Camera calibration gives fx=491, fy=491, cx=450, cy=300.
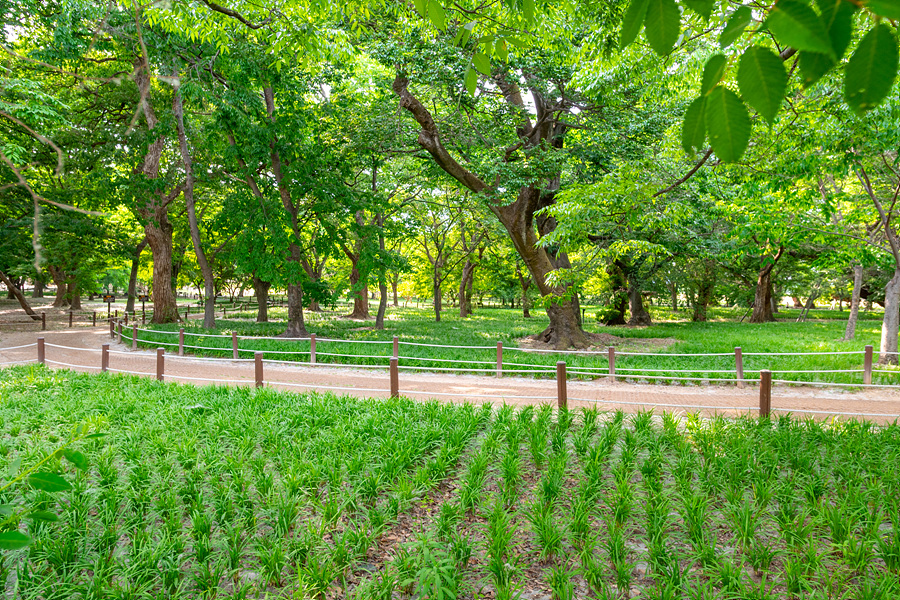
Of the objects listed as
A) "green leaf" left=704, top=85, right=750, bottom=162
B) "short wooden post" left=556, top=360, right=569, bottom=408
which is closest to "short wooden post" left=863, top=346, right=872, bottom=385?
"short wooden post" left=556, top=360, right=569, bottom=408

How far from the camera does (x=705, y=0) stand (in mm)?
1214

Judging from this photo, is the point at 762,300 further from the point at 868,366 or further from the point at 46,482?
the point at 46,482

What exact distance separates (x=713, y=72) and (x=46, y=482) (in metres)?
2.01

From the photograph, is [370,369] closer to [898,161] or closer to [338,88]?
[338,88]

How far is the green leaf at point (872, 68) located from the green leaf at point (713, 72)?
0.82 feet

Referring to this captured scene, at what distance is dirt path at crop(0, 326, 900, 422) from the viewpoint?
343 inches

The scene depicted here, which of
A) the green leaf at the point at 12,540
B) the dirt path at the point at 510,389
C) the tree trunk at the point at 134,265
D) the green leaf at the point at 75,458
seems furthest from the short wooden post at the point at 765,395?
the tree trunk at the point at 134,265

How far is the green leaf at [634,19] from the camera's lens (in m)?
1.33

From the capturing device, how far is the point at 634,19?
1.34 metres

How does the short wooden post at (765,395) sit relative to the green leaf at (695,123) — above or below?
below

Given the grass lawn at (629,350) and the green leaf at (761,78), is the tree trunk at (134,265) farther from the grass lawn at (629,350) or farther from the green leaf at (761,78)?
the green leaf at (761,78)

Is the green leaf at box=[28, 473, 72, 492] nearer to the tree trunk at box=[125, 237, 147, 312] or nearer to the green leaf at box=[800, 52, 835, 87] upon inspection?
the green leaf at box=[800, 52, 835, 87]

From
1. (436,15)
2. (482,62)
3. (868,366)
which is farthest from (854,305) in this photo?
(436,15)

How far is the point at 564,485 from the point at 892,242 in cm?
1235
